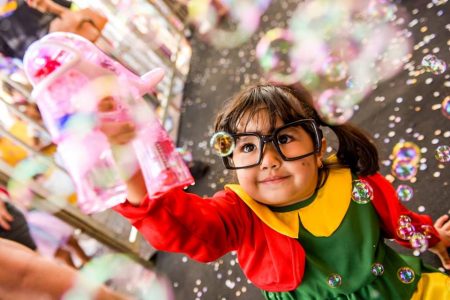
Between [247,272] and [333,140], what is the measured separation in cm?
100

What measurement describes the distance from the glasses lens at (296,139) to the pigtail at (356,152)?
0.22 metres

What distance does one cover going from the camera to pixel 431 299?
995 mm

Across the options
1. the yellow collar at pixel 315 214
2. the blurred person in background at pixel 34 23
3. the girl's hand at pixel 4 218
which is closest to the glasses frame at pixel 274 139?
the yellow collar at pixel 315 214

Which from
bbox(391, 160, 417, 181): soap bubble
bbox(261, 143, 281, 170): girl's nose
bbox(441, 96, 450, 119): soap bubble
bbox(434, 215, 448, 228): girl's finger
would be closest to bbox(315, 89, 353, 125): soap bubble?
bbox(441, 96, 450, 119): soap bubble

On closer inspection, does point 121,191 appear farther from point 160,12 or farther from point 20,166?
point 160,12

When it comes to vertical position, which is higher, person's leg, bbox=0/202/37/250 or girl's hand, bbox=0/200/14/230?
girl's hand, bbox=0/200/14/230

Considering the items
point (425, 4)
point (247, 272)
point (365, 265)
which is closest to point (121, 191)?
point (247, 272)

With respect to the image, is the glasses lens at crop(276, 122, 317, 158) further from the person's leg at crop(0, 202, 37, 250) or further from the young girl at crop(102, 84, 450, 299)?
the person's leg at crop(0, 202, 37, 250)

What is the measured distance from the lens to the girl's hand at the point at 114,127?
634 mm

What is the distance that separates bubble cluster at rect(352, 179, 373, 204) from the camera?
3.10 ft

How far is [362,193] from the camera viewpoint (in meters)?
0.95

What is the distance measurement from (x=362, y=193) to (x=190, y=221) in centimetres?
45

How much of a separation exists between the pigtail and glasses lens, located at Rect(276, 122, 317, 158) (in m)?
0.22

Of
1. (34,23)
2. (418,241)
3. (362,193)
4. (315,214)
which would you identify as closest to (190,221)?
(315,214)
